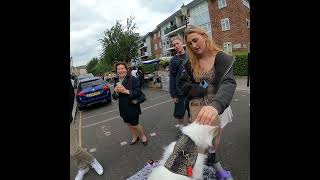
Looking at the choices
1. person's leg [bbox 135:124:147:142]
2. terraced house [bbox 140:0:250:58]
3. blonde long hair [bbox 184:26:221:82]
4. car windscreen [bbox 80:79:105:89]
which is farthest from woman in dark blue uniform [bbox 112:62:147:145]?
terraced house [bbox 140:0:250:58]

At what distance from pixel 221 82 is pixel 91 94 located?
12.4m

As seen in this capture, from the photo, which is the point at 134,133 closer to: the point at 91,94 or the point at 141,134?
the point at 141,134

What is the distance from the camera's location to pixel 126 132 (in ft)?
25.7

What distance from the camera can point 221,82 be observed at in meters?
2.56

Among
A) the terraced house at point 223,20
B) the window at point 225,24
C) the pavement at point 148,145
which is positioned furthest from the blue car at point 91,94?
the window at point 225,24

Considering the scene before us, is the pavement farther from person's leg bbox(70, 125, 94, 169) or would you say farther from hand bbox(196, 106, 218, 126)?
hand bbox(196, 106, 218, 126)

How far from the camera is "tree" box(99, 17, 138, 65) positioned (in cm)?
3712

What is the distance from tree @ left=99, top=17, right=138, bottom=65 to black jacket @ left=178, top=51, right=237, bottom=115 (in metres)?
34.3

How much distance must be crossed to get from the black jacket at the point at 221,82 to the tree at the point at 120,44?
34.3 meters

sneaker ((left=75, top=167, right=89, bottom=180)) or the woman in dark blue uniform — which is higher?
the woman in dark blue uniform

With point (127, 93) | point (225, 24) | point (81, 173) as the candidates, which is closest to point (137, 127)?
point (127, 93)
